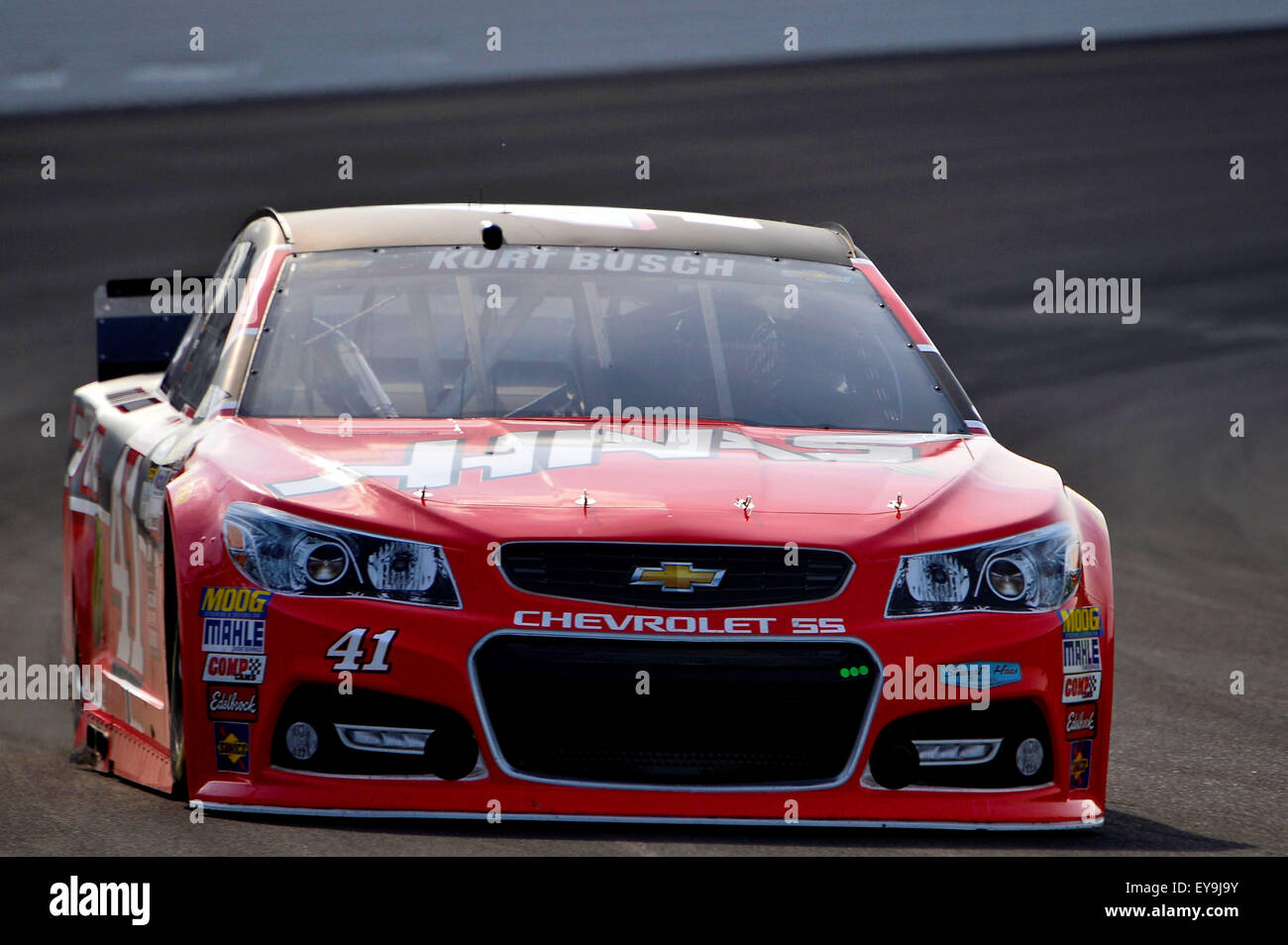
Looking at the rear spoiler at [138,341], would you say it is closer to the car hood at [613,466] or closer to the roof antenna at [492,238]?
the roof antenna at [492,238]

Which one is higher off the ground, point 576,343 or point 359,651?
point 576,343

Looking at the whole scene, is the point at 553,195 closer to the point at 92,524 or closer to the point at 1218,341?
the point at 1218,341

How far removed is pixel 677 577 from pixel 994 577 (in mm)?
693

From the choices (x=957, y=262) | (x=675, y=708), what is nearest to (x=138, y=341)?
(x=675, y=708)

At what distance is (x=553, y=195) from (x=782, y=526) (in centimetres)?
1840

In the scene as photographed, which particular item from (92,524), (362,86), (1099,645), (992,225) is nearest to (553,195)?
(992,225)

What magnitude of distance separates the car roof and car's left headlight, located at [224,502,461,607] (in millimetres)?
1593

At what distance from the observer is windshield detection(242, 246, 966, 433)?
208 inches

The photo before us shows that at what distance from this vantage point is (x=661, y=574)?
13.9ft

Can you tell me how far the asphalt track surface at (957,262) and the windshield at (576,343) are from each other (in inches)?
45.3

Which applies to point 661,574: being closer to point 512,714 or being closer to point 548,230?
point 512,714

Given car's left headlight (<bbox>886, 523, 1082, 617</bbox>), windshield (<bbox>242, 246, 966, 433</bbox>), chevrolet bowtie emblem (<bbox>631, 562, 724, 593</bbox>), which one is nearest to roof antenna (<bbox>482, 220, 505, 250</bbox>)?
windshield (<bbox>242, 246, 966, 433</bbox>)

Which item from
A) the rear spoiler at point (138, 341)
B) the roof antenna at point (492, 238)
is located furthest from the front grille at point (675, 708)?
the rear spoiler at point (138, 341)

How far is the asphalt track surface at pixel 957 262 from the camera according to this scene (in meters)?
5.21
